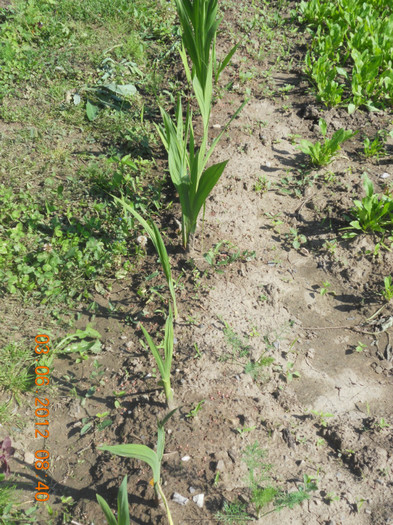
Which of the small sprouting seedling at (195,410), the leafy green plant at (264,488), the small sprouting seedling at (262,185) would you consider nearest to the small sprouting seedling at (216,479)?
the leafy green plant at (264,488)

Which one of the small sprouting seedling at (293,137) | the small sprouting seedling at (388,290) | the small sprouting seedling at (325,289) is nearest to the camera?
the small sprouting seedling at (388,290)

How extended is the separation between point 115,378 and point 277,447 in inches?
34.8

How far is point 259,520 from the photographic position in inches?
78.7

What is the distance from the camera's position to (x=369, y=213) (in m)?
3.01

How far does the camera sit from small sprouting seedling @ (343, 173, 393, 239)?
3004 mm

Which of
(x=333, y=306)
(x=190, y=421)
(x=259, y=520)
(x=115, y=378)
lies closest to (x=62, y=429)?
(x=115, y=378)

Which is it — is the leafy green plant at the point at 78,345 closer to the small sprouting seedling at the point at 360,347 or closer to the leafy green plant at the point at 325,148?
the small sprouting seedling at the point at 360,347

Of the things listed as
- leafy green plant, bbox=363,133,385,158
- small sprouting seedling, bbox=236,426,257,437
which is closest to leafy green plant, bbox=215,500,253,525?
small sprouting seedling, bbox=236,426,257,437

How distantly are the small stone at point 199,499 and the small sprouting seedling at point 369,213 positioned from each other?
1.79 meters

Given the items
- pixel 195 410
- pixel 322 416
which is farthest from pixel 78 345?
pixel 322 416

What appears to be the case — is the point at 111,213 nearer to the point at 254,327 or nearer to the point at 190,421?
the point at 254,327

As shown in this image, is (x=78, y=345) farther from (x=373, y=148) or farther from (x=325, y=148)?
(x=373, y=148)

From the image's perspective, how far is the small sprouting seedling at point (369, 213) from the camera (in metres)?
3.00

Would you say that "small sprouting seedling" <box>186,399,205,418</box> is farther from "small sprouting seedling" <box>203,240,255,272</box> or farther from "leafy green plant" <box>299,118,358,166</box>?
"leafy green plant" <box>299,118,358,166</box>
